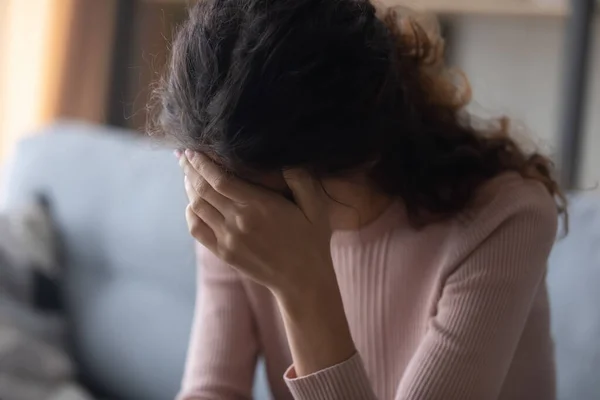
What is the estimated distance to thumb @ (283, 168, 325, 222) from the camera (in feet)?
2.61

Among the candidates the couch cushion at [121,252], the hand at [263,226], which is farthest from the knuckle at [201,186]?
the couch cushion at [121,252]

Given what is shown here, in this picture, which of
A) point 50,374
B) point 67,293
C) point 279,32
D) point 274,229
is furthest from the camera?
point 67,293

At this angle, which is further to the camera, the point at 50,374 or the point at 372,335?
the point at 50,374

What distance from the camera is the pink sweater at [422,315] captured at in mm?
866

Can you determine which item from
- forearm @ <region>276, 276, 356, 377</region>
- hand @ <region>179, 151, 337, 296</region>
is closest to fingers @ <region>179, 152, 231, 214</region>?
hand @ <region>179, 151, 337, 296</region>

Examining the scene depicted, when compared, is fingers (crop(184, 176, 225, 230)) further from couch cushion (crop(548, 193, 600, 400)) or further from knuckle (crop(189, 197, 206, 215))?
couch cushion (crop(548, 193, 600, 400))

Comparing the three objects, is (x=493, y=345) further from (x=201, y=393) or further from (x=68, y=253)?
(x=68, y=253)

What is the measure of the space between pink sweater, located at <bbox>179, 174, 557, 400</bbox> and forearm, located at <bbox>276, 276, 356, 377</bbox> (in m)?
0.02

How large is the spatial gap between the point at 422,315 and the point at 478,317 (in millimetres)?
109

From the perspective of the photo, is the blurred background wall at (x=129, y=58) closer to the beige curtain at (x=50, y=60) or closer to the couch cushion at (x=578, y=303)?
the beige curtain at (x=50, y=60)

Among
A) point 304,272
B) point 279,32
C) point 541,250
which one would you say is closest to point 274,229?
point 304,272

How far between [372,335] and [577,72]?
1.03 metres

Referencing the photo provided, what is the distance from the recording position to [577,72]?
1.78 metres

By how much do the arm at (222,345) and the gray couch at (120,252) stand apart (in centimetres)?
31
